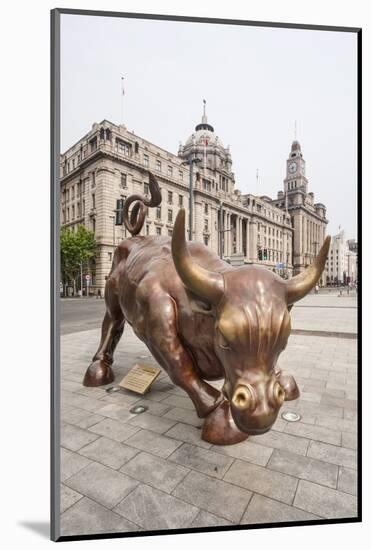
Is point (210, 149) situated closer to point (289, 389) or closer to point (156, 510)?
point (289, 389)

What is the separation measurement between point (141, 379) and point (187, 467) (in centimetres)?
163

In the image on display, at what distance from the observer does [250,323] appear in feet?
4.78

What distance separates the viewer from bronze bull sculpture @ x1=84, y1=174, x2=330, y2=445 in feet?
4.77

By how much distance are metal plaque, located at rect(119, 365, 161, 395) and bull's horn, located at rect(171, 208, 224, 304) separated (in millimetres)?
2307

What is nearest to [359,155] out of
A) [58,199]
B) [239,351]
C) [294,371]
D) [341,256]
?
[341,256]

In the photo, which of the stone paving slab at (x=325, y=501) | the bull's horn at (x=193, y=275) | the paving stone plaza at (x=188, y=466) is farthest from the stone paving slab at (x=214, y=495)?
the bull's horn at (x=193, y=275)

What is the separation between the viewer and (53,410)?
1680mm

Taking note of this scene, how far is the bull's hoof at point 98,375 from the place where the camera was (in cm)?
390

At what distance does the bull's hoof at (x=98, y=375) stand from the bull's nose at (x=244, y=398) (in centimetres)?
299

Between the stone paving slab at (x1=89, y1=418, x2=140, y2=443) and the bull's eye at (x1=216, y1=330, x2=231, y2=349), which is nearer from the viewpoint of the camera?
the bull's eye at (x1=216, y1=330, x2=231, y2=349)

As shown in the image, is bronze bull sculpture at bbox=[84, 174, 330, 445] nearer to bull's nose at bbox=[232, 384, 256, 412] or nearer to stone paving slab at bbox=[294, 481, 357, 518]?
bull's nose at bbox=[232, 384, 256, 412]

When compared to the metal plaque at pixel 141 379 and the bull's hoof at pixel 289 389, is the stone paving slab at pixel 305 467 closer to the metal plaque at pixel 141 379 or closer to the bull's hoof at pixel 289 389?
the bull's hoof at pixel 289 389

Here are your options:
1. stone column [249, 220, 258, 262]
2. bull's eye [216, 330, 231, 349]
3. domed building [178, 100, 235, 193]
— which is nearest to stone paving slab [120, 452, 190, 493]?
bull's eye [216, 330, 231, 349]

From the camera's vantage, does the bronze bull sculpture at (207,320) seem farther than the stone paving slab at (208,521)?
No
